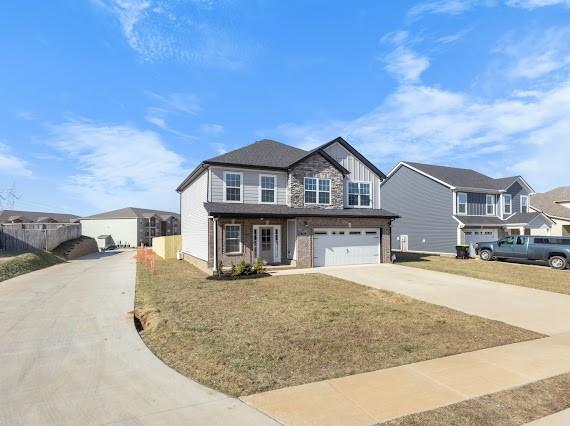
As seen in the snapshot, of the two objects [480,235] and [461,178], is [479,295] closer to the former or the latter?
[480,235]

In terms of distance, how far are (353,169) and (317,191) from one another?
127 inches

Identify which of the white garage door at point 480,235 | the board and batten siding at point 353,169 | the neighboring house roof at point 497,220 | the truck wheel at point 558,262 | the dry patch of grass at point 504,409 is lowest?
the dry patch of grass at point 504,409

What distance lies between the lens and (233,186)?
61.4ft

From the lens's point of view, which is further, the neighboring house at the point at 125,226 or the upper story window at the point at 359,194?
the neighboring house at the point at 125,226

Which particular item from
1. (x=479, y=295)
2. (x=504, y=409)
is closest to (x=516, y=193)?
(x=479, y=295)

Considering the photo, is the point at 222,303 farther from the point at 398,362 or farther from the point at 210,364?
the point at 398,362

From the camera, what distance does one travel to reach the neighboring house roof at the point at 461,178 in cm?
2943

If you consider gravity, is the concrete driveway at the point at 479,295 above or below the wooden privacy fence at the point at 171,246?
below

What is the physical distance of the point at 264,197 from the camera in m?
19.4

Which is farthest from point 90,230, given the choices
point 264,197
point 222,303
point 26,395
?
point 26,395

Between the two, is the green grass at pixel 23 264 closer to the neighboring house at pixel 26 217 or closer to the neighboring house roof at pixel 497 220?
the neighboring house roof at pixel 497 220

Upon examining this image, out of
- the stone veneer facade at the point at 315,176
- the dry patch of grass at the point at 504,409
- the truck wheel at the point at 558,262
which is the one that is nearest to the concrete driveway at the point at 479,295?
the dry patch of grass at the point at 504,409

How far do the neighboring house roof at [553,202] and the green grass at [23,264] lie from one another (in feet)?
153

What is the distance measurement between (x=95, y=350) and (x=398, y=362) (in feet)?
17.4
